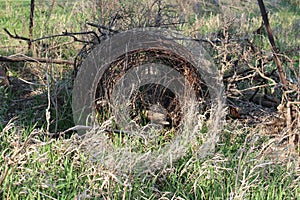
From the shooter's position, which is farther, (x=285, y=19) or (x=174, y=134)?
(x=285, y=19)

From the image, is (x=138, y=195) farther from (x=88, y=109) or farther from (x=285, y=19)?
(x=285, y=19)

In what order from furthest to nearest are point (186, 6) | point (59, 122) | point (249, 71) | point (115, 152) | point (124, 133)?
1. point (186, 6)
2. point (249, 71)
3. point (59, 122)
4. point (124, 133)
5. point (115, 152)

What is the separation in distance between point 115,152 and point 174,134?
678 mm

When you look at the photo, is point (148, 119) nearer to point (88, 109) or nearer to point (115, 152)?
point (88, 109)

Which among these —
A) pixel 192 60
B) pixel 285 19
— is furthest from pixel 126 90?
pixel 285 19

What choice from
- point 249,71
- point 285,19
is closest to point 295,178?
point 249,71

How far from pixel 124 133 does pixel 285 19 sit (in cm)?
610

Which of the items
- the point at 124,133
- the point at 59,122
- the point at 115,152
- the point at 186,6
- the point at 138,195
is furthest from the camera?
the point at 186,6

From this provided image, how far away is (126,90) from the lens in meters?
3.02

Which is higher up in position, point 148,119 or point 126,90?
point 126,90

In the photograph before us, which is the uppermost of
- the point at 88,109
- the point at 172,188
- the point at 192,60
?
the point at 192,60

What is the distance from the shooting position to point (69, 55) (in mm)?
4559

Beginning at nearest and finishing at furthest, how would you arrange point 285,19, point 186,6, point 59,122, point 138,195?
point 138,195 < point 59,122 < point 186,6 < point 285,19

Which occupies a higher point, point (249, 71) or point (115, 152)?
point (249, 71)
